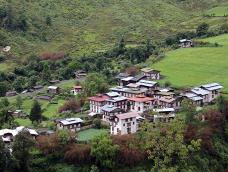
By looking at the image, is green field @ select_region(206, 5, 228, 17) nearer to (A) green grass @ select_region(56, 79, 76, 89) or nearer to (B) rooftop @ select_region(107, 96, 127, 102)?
(A) green grass @ select_region(56, 79, 76, 89)

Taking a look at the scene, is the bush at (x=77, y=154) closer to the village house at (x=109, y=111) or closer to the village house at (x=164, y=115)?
the village house at (x=109, y=111)

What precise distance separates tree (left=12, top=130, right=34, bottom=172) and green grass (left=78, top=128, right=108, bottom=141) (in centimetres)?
586

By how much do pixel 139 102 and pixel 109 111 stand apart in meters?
4.02

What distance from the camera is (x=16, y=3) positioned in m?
98.6

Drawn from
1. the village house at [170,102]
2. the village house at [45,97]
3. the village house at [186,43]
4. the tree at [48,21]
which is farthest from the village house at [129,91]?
the tree at [48,21]

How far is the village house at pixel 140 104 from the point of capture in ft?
179

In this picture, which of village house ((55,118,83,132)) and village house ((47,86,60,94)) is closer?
village house ((55,118,83,132))

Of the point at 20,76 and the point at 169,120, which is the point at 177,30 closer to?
the point at 20,76

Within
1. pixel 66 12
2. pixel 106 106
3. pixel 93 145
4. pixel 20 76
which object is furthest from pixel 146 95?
pixel 66 12

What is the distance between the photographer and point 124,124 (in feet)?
163

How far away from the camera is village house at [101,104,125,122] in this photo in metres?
52.1

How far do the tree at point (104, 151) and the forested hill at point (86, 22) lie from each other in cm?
4354

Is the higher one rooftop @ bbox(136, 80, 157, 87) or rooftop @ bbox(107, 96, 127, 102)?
rooftop @ bbox(136, 80, 157, 87)

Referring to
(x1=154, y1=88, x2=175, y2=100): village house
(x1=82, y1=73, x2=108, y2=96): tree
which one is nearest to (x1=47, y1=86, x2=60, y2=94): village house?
(x1=82, y1=73, x2=108, y2=96): tree
